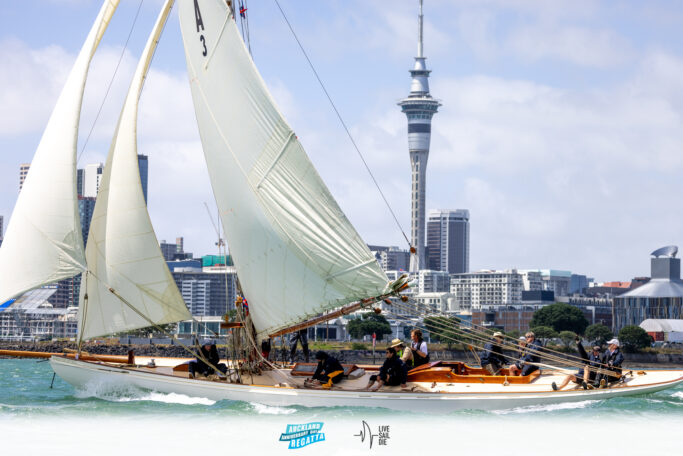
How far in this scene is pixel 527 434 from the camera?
833 inches

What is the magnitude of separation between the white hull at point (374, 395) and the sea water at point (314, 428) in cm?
22

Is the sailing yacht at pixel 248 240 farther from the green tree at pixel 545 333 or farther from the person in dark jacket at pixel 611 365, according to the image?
the green tree at pixel 545 333

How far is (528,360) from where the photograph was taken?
89.9 ft

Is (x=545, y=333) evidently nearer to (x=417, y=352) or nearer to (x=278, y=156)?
(x=417, y=352)

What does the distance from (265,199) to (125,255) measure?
461 cm

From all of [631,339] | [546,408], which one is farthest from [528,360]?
[631,339]

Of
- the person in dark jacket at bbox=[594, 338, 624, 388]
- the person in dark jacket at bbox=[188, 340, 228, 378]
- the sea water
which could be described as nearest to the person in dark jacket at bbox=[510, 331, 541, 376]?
the person in dark jacket at bbox=[594, 338, 624, 388]

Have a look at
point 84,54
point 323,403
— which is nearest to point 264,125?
point 84,54

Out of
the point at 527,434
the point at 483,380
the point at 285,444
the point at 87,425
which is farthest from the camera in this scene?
the point at 483,380

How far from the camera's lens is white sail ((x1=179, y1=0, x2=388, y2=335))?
25562 mm

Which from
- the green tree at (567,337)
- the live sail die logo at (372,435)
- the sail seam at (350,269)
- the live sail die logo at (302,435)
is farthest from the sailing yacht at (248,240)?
the green tree at (567,337)

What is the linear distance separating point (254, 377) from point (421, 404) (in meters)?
5.14

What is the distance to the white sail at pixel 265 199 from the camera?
2556 centimetres

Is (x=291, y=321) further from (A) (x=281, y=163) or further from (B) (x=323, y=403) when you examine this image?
(A) (x=281, y=163)
